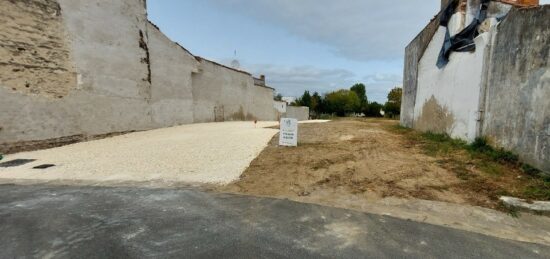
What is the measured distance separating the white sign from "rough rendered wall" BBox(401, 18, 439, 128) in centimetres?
672

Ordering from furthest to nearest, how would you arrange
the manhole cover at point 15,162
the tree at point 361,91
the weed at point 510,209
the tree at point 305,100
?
the tree at point 361,91 → the tree at point 305,100 → the manhole cover at point 15,162 → the weed at point 510,209

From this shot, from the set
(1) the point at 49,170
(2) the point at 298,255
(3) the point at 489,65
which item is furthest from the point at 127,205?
(3) the point at 489,65

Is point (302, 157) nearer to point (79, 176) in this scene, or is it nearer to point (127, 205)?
point (127, 205)

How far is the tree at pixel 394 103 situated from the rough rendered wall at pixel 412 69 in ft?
98.9

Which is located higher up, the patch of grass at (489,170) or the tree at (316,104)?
the tree at (316,104)

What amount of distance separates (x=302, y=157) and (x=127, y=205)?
453 cm

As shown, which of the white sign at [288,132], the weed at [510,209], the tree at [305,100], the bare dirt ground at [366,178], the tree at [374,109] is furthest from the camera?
the tree at [305,100]

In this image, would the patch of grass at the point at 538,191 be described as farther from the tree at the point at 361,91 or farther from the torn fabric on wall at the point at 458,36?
the tree at the point at 361,91

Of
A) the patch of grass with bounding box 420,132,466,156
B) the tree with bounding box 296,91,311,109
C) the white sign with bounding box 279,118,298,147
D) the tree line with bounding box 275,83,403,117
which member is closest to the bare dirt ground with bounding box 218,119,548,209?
the patch of grass with bounding box 420,132,466,156

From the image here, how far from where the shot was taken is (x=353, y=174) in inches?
248

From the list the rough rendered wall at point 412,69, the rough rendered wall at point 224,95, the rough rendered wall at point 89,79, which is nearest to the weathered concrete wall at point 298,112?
the rough rendered wall at point 224,95

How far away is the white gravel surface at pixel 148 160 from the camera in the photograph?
658 cm

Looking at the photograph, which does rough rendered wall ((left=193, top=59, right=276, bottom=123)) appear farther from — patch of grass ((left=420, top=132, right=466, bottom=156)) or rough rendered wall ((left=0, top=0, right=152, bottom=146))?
patch of grass ((left=420, top=132, right=466, bottom=156))

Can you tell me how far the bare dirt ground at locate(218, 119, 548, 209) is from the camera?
5062 mm
